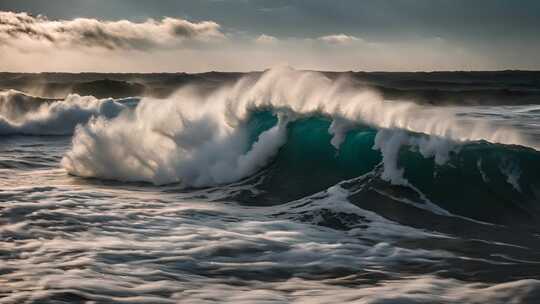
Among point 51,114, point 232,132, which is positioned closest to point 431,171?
point 232,132

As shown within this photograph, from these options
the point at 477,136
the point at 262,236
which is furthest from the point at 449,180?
the point at 262,236

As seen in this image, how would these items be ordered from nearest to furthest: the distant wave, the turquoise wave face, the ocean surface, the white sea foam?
1. the ocean surface
2. the turquoise wave face
3. the white sea foam
4. the distant wave

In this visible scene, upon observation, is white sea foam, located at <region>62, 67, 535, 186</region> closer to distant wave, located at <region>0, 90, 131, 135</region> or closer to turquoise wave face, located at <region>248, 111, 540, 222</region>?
turquoise wave face, located at <region>248, 111, 540, 222</region>

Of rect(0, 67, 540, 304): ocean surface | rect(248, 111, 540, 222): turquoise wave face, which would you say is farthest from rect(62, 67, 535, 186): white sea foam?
rect(248, 111, 540, 222): turquoise wave face

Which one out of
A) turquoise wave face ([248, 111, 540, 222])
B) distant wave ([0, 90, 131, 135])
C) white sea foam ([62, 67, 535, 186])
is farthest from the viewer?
distant wave ([0, 90, 131, 135])

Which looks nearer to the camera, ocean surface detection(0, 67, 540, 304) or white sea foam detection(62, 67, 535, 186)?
ocean surface detection(0, 67, 540, 304)

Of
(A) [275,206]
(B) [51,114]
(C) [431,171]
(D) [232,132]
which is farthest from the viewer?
(B) [51,114]

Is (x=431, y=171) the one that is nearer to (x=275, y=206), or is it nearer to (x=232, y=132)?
(x=275, y=206)

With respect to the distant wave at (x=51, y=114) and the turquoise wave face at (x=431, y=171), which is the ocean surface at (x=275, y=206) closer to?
the turquoise wave face at (x=431, y=171)
